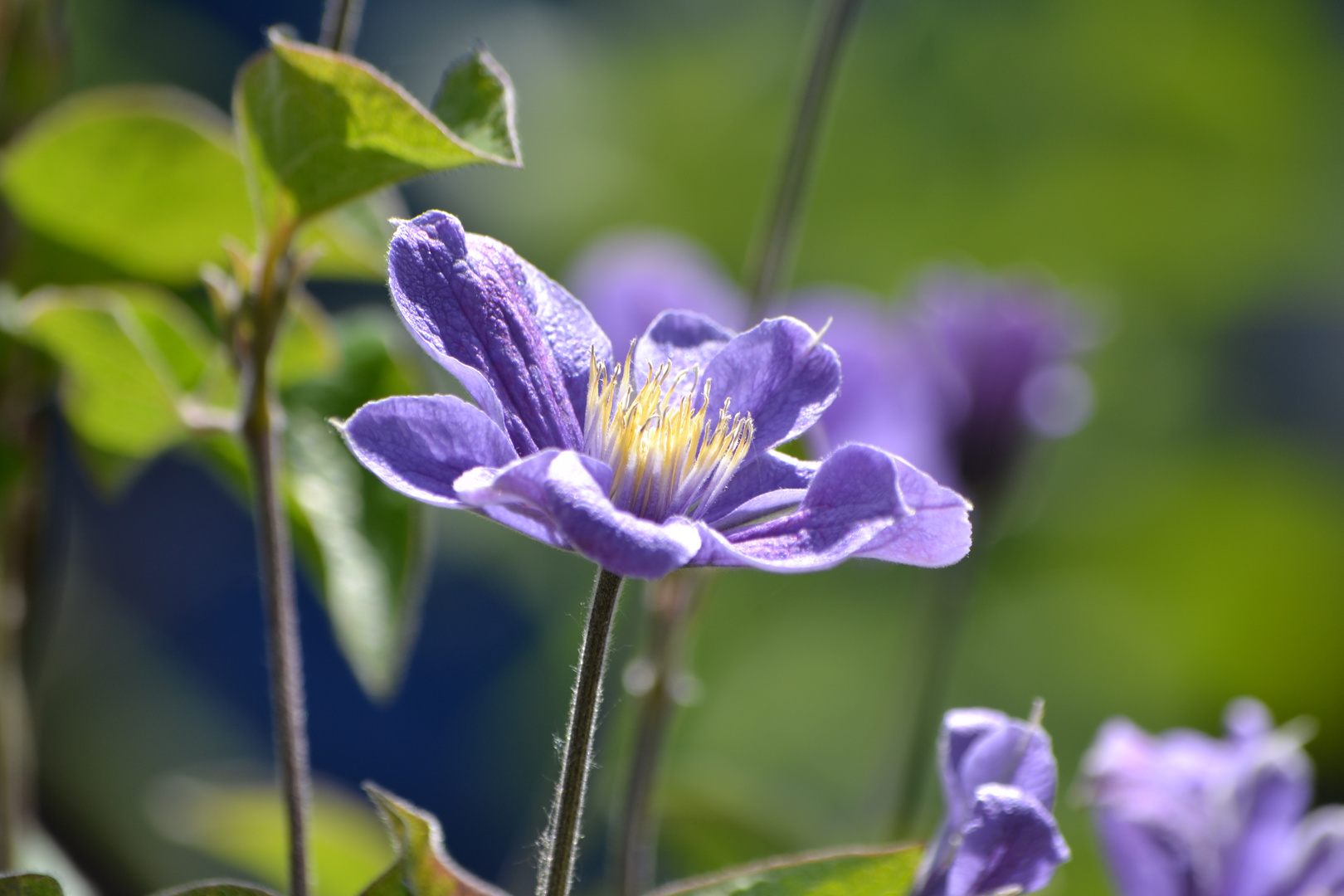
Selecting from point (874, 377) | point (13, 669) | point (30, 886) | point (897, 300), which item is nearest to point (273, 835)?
point (13, 669)

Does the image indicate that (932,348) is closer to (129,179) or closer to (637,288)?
(637,288)

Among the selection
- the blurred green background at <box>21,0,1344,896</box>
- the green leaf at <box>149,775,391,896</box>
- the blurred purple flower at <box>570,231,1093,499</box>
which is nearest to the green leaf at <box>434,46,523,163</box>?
the green leaf at <box>149,775,391,896</box>

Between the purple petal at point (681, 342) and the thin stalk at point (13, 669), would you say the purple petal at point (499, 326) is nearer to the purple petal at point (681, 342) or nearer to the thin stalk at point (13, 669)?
the purple petal at point (681, 342)

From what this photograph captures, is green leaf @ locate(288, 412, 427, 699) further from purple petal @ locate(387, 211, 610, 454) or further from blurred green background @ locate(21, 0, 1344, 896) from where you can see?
blurred green background @ locate(21, 0, 1344, 896)

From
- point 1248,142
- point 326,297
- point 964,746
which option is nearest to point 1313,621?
point 1248,142

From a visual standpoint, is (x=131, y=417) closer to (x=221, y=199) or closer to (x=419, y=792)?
(x=221, y=199)
